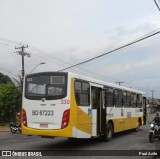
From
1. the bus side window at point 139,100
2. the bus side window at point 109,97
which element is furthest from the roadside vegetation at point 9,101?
the bus side window at point 109,97

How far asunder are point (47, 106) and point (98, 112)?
3222mm

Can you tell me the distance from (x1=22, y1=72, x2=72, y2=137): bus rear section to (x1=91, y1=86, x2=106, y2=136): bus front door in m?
2.18

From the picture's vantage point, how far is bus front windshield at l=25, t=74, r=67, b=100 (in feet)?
47.0

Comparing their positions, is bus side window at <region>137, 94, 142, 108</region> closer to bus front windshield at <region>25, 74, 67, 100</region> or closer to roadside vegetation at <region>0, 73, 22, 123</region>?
bus front windshield at <region>25, 74, 67, 100</region>

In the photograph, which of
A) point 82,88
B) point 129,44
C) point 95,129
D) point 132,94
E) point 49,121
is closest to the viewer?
point 49,121

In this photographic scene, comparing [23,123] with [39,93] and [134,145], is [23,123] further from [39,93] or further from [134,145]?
[134,145]

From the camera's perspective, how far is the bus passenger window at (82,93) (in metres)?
14.7

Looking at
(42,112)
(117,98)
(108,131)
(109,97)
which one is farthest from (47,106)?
(117,98)

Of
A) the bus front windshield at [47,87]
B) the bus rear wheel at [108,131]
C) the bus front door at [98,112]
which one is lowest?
the bus rear wheel at [108,131]

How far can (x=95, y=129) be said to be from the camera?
16.3 meters

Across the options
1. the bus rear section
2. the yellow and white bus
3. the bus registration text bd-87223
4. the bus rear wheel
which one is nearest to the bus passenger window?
the yellow and white bus

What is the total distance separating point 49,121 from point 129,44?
6.86 m

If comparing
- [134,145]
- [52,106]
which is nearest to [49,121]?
[52,106]

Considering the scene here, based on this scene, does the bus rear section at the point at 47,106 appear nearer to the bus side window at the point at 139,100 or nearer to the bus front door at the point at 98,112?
the bus front door at the point at 98,112
